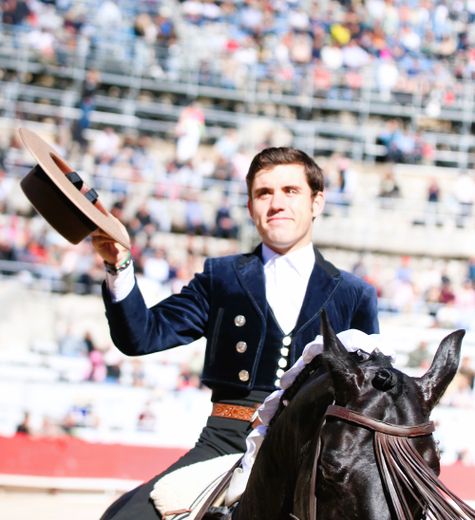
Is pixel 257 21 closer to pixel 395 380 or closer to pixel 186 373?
pixel 186 373

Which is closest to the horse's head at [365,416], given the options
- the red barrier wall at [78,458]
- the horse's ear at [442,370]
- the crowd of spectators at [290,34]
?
the horse's ear at [442,370]

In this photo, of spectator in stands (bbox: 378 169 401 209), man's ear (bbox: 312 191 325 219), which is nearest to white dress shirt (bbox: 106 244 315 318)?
man's ear (bbox: 312 191 325 219)

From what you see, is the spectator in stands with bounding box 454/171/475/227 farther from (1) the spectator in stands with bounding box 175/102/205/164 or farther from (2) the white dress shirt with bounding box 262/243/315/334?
(2) the white dress shirt with bounding box 262/243/315/334

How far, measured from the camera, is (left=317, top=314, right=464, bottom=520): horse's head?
2176 mm

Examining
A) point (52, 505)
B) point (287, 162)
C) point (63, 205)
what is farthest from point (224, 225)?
point (63, 205)

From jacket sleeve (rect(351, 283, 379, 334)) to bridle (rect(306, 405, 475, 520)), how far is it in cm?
108

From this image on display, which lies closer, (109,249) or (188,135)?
(109,249)

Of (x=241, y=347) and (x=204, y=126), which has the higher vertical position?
(x=204, y=126)

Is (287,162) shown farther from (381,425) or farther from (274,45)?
(274,45)

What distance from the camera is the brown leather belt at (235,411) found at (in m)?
3.21

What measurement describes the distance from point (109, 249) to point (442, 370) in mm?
998

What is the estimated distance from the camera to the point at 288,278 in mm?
3314

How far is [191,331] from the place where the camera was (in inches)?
132

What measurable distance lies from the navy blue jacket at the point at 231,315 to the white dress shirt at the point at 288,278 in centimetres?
2
